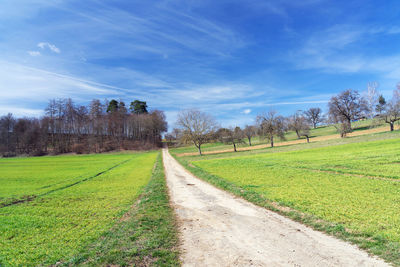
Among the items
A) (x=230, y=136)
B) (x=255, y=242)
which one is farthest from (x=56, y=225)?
(x=230, y=136)

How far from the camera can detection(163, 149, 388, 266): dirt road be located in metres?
4.84

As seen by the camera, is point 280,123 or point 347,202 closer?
point 347,202

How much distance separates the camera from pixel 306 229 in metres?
6.71

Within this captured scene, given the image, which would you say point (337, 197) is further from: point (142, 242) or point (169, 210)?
point (142, 242)

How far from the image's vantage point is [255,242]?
5.88 m

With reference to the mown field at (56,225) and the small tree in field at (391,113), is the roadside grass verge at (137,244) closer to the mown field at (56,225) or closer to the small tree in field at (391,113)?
the mown field at (56,225)

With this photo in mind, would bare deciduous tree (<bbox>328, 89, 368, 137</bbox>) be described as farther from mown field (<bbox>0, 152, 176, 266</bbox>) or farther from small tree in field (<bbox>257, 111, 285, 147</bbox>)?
mown field (<bbox>0, 152, 176, 266</bbox>)

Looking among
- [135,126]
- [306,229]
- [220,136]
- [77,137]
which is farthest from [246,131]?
[77,137]

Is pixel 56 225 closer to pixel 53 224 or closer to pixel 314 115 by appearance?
pixel 53 224

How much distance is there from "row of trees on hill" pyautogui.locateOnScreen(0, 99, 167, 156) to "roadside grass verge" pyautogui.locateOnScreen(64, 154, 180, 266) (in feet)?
290

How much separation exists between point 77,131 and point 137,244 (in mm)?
107800

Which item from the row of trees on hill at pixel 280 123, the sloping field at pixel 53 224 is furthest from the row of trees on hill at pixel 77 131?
the sloping field at pixel 53 224

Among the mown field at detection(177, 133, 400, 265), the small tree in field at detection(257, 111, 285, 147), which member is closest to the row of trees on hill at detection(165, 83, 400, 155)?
the small tree in field at detection(257, 111, 285, 147)

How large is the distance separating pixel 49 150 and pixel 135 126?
3982 cm
